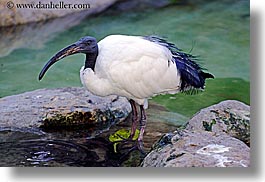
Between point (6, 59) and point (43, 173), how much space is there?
473 millimetres

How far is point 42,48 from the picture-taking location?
2.85 meters

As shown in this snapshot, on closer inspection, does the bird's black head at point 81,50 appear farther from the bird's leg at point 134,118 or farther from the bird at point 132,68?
the bird's leg at point 134,118

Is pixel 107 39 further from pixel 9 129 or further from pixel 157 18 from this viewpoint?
pixel 9 129

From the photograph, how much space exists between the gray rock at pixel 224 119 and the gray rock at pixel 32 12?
0.58 m

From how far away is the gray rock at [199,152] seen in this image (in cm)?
261

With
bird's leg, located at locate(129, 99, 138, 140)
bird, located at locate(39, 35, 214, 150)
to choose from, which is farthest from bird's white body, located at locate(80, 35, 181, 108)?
bird's leg, located at locate(129, 99, 138, 140)

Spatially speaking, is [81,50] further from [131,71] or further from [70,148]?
[70,148]

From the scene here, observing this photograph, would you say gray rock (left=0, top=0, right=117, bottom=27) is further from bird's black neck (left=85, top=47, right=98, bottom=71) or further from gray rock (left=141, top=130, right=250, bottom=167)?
gray rock (left=141, top=130, right=250, bottom=167)

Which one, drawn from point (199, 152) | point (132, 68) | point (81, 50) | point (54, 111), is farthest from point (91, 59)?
point (199, 152)

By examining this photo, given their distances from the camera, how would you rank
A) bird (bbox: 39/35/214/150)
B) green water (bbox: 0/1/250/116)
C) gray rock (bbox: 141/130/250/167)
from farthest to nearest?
green water (bbox: 0/1/250/116) < bird (bbox: 39/35/214/150) < gray rock (bbox: 141/130/250/167)

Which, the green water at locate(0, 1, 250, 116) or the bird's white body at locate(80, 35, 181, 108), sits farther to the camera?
the green water at locate(0, 1, 250, 116)

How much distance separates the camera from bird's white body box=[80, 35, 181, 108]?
2703mm

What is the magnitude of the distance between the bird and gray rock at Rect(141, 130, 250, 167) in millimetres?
199

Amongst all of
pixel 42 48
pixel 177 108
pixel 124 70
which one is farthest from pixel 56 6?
pixel 177 108
